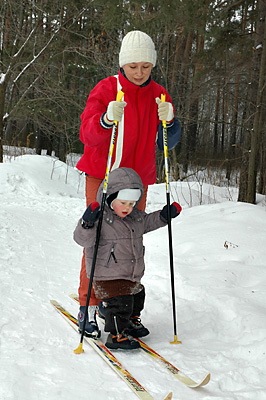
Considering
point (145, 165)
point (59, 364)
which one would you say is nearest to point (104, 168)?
point (145, 165)

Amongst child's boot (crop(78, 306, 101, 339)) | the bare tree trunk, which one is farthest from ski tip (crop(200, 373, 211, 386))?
the bare tree trunk

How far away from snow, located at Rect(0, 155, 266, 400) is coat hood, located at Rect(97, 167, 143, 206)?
104 centimetres

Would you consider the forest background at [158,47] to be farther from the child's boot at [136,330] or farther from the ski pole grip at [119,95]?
the child's boot at [136,330]

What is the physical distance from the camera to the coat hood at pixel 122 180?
2.55 meters

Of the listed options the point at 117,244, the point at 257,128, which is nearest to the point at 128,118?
the point at 117,244

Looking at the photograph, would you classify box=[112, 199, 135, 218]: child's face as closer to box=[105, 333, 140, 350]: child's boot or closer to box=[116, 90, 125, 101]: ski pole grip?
box=[116, 90, 125, 101]: ski pole grip

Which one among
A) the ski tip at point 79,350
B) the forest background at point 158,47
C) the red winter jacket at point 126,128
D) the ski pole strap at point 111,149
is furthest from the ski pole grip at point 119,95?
the forest background at point 158,47

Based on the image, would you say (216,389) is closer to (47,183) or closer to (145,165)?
(145,165)

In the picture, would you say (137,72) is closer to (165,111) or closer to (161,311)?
(165,111)

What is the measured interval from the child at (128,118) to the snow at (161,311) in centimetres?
47

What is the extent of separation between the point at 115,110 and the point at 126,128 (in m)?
0.27

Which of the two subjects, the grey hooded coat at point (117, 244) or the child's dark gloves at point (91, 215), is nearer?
the child's dark gloves at point (91, 215)

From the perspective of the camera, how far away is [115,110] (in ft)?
7.76

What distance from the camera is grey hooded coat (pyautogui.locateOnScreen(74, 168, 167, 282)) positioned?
8.44 ft
